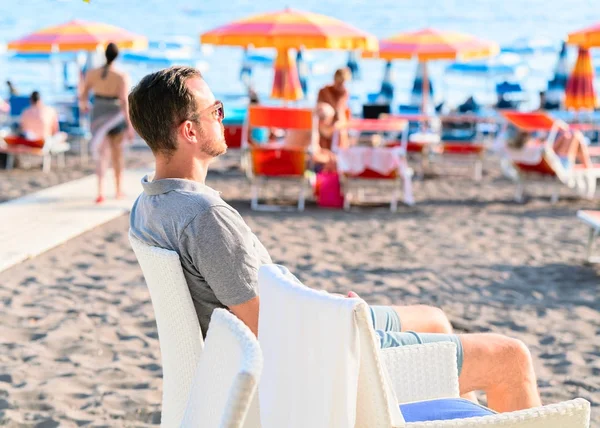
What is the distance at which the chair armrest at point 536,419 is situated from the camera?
5.90 ft

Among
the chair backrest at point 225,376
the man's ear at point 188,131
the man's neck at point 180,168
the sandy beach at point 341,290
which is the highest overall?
the man's ear at point 188,131

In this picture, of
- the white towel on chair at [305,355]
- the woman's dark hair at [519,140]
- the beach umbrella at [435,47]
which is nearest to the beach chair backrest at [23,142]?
the beach umbrella at [435,47]

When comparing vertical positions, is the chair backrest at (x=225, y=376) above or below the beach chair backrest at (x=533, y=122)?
above

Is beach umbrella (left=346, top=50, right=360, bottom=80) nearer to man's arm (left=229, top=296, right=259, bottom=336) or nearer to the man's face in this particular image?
the man's face

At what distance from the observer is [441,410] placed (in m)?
2.16

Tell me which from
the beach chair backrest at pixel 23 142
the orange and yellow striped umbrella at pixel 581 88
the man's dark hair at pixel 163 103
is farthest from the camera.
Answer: the orange and yellow striped umbrella at pixel 581 88

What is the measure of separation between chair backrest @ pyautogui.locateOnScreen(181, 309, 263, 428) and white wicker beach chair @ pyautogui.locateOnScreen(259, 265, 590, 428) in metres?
0.25

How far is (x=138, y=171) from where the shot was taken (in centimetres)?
1073

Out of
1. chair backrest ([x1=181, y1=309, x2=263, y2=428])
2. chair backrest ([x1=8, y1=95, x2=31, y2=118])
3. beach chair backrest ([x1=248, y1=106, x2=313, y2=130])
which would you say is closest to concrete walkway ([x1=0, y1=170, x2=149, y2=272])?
beach chair backrest ([x1=248, y1=106, x2=313, y2=130])

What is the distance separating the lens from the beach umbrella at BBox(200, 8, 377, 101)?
32.2 feet

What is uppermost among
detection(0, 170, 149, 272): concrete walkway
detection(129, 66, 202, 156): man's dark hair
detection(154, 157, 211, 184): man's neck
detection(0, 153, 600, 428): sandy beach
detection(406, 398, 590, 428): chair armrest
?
detection(129, 66, 202, 156): man's dark hair

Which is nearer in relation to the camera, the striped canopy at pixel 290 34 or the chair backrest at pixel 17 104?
the striped canopy at pixel 290 34

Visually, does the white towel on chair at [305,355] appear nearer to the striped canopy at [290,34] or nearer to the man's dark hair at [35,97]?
the striped canopy at [290,34]

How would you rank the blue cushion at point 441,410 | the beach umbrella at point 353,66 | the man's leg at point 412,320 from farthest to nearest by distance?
1. the beach umbrella at point 353,66
2. the man's leg at point 412,320
3. the blue cushion at point 441,410
